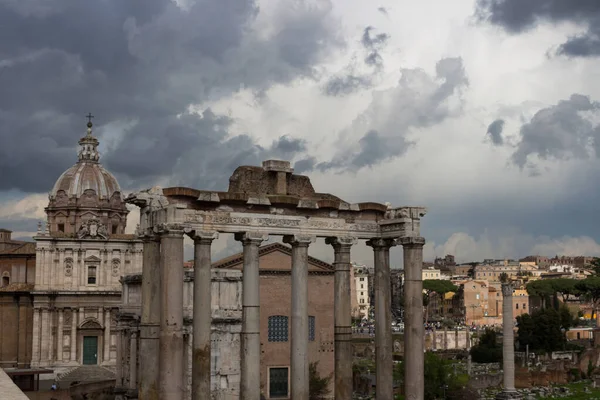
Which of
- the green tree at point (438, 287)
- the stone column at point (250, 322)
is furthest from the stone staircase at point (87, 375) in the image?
the green tree at point (438, 287)

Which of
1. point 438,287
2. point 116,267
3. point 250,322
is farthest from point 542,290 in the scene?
point 250,322

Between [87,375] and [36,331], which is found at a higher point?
[36,331]

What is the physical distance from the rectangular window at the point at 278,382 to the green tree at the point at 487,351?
109ft

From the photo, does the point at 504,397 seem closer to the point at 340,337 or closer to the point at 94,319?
the point at 340,337

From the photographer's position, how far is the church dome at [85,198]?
181 feet

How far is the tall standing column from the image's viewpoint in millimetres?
18641

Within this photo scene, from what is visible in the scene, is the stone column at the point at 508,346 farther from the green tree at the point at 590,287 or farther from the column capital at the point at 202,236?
the green tree at the point at 590,287

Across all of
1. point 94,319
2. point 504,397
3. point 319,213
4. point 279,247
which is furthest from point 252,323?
point 94,319

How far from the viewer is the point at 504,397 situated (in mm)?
37438

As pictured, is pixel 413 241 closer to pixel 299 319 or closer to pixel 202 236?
pixel 299 319

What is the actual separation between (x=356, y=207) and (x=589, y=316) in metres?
109

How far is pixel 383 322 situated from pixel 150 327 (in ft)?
19.7

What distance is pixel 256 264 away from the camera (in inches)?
725

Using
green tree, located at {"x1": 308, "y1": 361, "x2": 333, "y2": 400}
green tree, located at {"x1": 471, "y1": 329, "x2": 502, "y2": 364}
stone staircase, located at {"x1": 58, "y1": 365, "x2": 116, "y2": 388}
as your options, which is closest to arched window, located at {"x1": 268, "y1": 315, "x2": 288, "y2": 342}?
green tree, located at {"x1": 308, "y1": 361, "x2": 333, "y2": 400}
